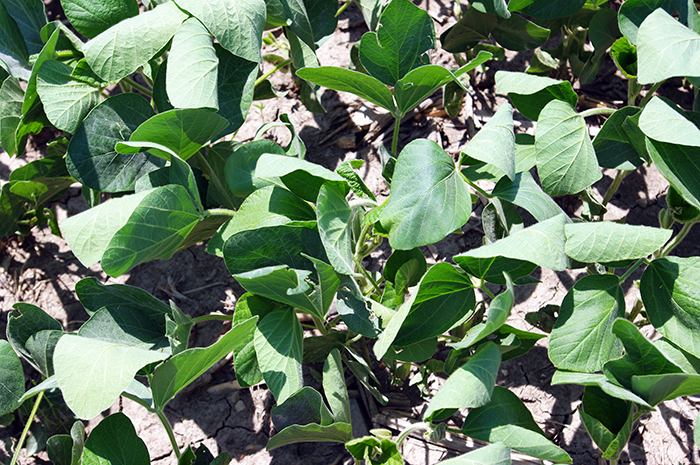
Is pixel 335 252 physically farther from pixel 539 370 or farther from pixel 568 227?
pixel 539 370

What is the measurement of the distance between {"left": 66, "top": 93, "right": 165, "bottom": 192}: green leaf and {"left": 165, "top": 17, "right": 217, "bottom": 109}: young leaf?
21 centimetres

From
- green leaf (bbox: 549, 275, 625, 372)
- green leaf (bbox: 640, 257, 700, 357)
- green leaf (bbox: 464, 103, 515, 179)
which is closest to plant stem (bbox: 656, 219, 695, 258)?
green leaf (bbox: 640, 257, 700, 357)

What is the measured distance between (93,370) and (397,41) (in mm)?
1023

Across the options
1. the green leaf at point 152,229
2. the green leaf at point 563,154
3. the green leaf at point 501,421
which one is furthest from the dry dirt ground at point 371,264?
the green leaf at point 152,229

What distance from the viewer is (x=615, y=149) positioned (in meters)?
1.35

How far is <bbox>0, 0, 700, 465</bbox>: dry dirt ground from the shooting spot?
1.45 m

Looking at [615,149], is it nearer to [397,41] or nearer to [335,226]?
[397,41]

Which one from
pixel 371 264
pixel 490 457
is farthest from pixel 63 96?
pixel 490 457

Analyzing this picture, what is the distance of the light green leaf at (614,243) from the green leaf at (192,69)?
33.0 inches

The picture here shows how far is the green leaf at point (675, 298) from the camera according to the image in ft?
3.66

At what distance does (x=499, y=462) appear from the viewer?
100 centimetres

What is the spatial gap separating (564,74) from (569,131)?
2.46ft

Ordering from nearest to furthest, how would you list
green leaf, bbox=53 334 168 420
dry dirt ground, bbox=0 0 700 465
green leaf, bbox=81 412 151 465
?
1. green leaf, bbox=53 334 168 420
2. green leaf, bbox=81 412 151 465
3. dry dirt ground, bbox=0 0 700 465

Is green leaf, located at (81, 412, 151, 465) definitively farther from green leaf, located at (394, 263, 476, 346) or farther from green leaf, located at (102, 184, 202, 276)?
green leaf, located at (394, 263, 476, 346)
